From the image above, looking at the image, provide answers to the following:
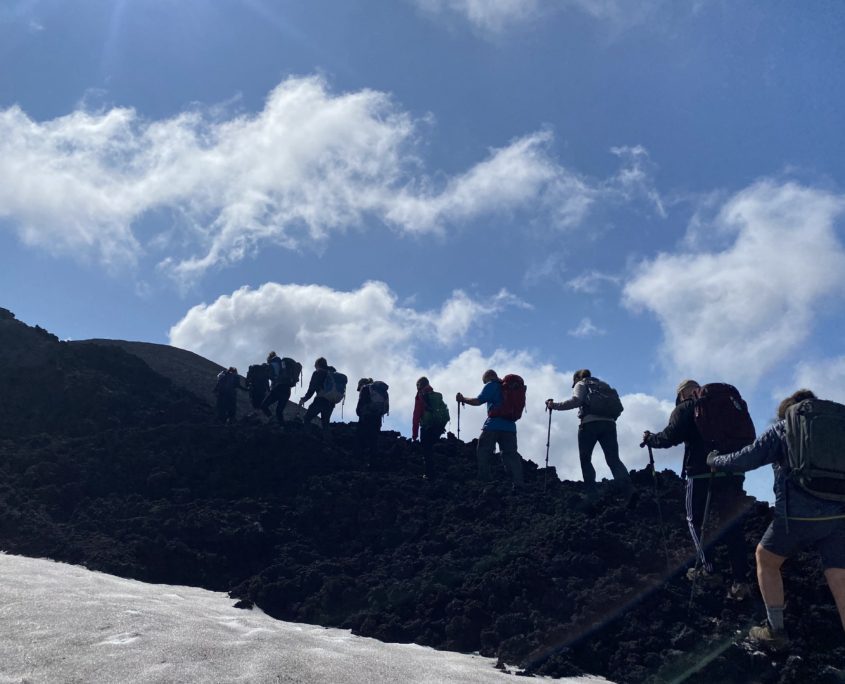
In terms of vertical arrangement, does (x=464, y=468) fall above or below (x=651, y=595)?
above

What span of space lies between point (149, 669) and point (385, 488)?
8.13 m

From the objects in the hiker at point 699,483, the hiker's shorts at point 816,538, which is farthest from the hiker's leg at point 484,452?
the hiker's shorts at point 816,538

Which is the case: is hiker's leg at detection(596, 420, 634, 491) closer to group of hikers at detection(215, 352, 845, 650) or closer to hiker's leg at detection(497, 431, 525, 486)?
group of hikers at detection(215, 352, 845, 650)

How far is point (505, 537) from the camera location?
10930 millimetres

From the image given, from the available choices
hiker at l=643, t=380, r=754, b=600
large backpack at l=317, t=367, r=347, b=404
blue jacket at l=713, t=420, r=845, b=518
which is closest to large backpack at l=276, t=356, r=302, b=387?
large backpack at l=317, t=367, r=347, b=404

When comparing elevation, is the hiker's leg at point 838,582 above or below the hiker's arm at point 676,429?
below

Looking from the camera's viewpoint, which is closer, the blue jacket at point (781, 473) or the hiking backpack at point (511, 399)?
the blue jacket at point (781, 473)

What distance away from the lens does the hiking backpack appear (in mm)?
13297

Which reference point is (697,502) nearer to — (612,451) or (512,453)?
(612,451)

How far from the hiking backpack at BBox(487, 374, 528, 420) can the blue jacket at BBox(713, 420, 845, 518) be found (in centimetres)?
659

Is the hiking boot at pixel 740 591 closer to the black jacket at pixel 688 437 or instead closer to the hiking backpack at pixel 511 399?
the black jacket at pixel 688 437

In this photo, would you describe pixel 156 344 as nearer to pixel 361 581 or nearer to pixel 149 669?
pixel 361 581

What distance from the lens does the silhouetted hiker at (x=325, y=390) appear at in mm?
17781

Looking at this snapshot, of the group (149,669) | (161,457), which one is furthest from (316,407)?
(149,669)
